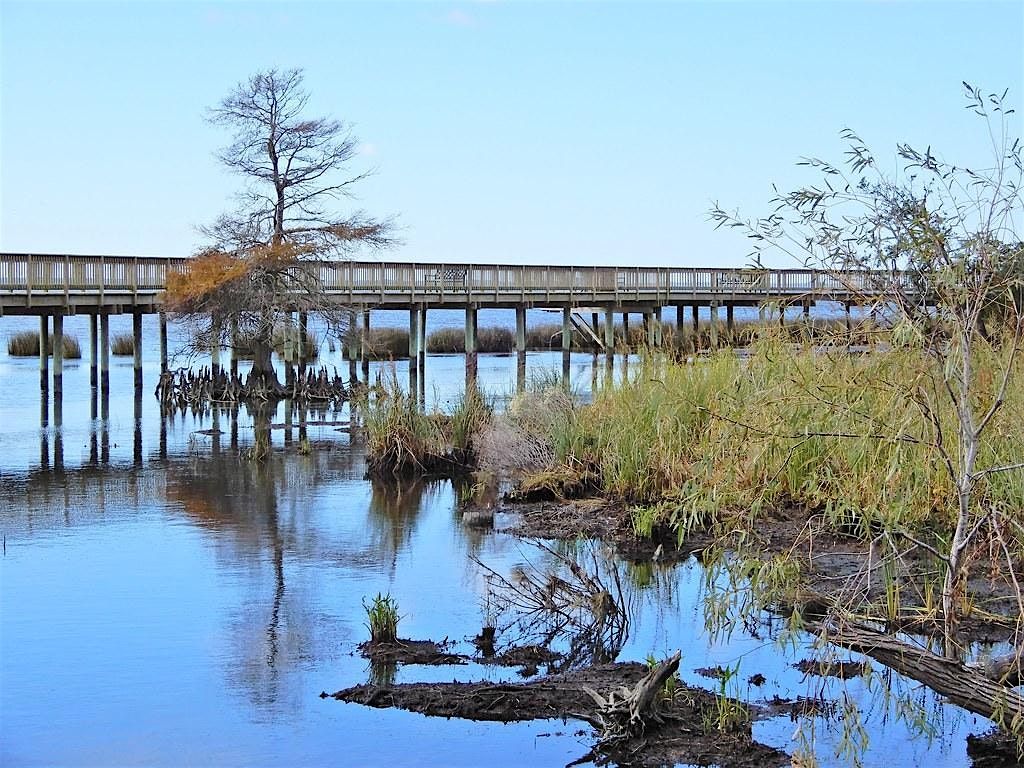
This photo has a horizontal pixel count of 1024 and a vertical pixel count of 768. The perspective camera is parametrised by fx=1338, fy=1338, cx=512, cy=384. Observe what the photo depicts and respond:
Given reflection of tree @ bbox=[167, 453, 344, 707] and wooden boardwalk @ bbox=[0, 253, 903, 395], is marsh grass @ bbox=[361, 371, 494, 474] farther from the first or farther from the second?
wooden boardwalk @ bbox=[0, 253, 903, 395]

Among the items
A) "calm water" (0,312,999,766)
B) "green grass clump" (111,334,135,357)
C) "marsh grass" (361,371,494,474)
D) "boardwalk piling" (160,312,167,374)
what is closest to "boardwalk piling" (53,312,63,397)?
"boardwalk piling" (160,312,167,374)

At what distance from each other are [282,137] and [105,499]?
59.5ft

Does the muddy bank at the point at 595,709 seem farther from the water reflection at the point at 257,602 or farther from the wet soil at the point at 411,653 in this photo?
the wet soil at the point at 411,653

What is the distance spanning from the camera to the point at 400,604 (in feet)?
35.4

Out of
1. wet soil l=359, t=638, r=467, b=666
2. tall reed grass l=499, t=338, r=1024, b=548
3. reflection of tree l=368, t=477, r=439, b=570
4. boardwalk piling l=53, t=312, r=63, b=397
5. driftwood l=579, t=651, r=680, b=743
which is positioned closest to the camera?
driftwood l=579, t=651, r=680, b=743

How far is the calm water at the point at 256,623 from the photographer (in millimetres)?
7613

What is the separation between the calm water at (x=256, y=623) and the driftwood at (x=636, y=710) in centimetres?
20

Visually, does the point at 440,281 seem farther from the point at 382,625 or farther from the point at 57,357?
the point at 382,625

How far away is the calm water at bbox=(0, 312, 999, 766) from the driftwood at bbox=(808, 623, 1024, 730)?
45cm

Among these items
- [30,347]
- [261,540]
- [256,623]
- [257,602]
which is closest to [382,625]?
[256,623]

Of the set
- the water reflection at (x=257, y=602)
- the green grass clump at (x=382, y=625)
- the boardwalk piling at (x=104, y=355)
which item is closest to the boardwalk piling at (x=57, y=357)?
the boardwalk piling at (x=104, y=355)

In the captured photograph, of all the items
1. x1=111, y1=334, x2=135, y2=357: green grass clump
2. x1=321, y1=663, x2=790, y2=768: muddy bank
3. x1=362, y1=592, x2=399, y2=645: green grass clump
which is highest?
x1=111, y1=334, x2=135, y2=357: green grass clump

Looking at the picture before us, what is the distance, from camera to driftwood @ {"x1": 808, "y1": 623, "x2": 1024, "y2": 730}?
6934 millimetres

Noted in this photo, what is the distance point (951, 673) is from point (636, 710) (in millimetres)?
1710
